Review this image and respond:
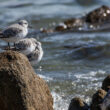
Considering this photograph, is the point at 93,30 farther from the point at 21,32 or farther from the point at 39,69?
the point at 21,32

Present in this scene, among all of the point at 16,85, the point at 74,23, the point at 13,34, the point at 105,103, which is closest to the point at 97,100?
the point at 105,103

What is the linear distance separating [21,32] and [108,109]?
367 centimetres

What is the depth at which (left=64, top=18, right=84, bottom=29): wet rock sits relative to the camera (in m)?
17.7

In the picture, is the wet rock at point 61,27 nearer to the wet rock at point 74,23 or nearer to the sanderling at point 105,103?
the wet rock at point 74,23

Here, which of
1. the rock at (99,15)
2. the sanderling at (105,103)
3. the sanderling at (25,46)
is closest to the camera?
the sanderling at (105,103)

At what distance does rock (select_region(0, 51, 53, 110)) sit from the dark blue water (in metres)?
1.85

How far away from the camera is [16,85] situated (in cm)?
664

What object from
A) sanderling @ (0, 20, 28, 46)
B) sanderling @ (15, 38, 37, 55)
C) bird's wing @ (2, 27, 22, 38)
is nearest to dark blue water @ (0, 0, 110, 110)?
sanderling @ (15, 38, 37, 55)

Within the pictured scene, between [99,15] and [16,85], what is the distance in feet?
39.4

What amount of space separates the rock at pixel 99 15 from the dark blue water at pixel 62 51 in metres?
1.77

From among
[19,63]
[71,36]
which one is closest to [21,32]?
[19,63]

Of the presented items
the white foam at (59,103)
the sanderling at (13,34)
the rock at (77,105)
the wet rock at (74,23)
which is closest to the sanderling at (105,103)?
the rock at (77,105)

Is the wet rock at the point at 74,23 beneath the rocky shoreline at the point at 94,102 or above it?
beneath

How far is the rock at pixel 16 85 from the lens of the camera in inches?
260
